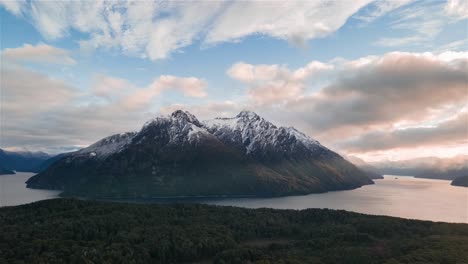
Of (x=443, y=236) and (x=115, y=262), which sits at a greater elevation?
(x=443, y=236)

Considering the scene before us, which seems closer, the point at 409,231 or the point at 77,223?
the point at 77,223

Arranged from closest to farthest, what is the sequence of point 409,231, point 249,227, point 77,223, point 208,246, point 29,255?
1. point 29,255
2. point 208,246
3. point 77,223
4. point 409,231
5. point 249,227

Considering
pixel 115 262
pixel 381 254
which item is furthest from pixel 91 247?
pixel 381 254

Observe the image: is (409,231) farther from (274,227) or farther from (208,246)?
(208,246)

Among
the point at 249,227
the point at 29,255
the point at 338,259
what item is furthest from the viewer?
the point at 249,227

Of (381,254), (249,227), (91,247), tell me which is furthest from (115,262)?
(381,254)

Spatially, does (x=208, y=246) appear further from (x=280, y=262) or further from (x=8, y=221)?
(x=8, y=221)
